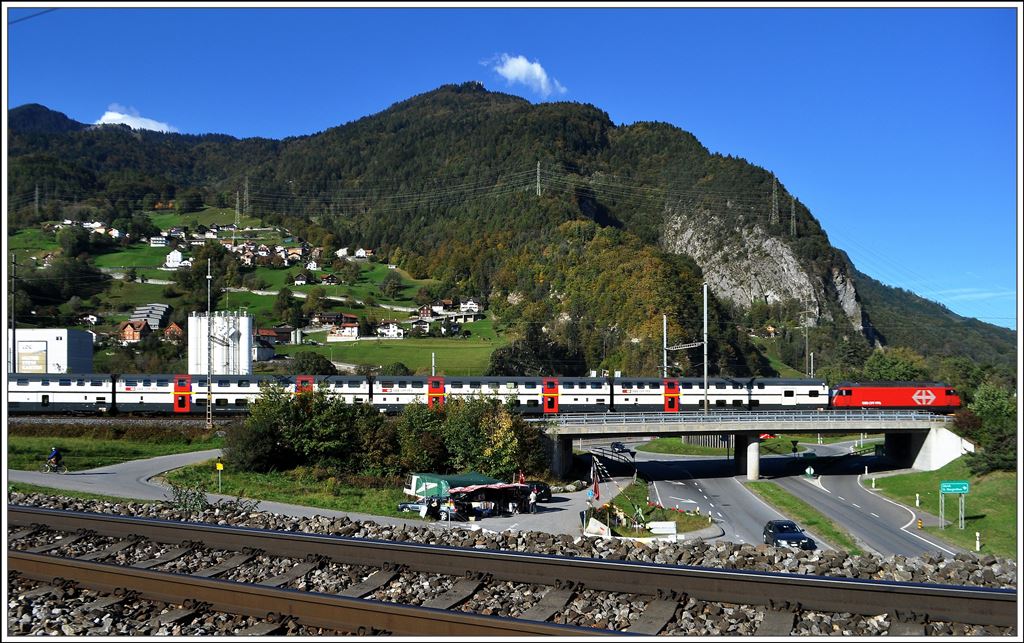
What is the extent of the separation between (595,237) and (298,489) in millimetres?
89353

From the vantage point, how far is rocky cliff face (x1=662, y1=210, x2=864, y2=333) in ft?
460

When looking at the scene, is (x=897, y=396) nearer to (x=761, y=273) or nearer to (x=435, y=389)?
(x=435, y=389)

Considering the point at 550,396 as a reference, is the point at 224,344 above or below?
above

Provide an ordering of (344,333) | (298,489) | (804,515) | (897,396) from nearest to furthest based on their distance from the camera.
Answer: (298,489) < (804,515) < (897,396) < (344,333)

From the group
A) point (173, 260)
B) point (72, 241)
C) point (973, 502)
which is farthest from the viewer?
point (173, 260)

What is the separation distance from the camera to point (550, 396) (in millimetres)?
44656

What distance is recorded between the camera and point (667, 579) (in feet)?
30.5

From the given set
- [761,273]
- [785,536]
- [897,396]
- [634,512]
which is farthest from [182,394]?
[761,273]

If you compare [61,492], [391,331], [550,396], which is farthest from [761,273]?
[61,492]

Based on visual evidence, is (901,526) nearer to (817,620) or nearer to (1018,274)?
(817,620)

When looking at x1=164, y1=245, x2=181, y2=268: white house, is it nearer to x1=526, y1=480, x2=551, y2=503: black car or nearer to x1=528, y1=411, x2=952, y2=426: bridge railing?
x1=528, y1=411, x2=952, y2=426: bridge railing

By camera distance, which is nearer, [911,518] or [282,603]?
[282,603]

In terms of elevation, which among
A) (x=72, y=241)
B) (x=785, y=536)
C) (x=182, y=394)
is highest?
(x=72, y=241)

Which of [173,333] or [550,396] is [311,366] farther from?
[550,396]
